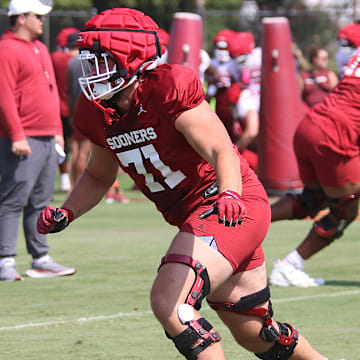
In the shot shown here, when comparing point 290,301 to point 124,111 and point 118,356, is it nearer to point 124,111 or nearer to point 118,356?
point 118,356

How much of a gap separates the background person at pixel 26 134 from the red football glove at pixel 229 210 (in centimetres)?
407

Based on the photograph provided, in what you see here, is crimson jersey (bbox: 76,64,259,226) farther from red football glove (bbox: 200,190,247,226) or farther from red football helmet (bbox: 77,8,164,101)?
red football glove (bbox: 200,190,247,226)

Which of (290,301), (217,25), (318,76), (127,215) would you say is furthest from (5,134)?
(217,25)

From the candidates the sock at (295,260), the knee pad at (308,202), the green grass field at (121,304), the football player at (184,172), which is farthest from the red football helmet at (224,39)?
the football player at (184,172)

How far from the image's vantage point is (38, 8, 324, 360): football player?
4.23 meters

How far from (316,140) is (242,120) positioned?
734cm

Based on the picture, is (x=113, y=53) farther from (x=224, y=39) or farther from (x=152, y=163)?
(x=224, y=39)

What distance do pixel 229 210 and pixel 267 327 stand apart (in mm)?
841

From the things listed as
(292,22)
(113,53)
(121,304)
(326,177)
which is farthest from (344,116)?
(292,22)

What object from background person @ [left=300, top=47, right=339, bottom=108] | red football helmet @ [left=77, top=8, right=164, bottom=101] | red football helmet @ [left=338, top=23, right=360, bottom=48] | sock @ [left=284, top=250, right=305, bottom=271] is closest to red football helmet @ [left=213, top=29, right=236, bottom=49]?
background person @ [left=300, top=47, right=339, bottom=108]

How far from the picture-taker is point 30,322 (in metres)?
6.56

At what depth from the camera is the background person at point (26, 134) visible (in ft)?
26.3

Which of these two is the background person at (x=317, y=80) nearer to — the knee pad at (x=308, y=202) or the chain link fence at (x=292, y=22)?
the chain link fence at (x=292, y=22)

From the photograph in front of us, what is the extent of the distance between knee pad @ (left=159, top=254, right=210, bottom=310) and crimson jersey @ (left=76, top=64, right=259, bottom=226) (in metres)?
0.50
